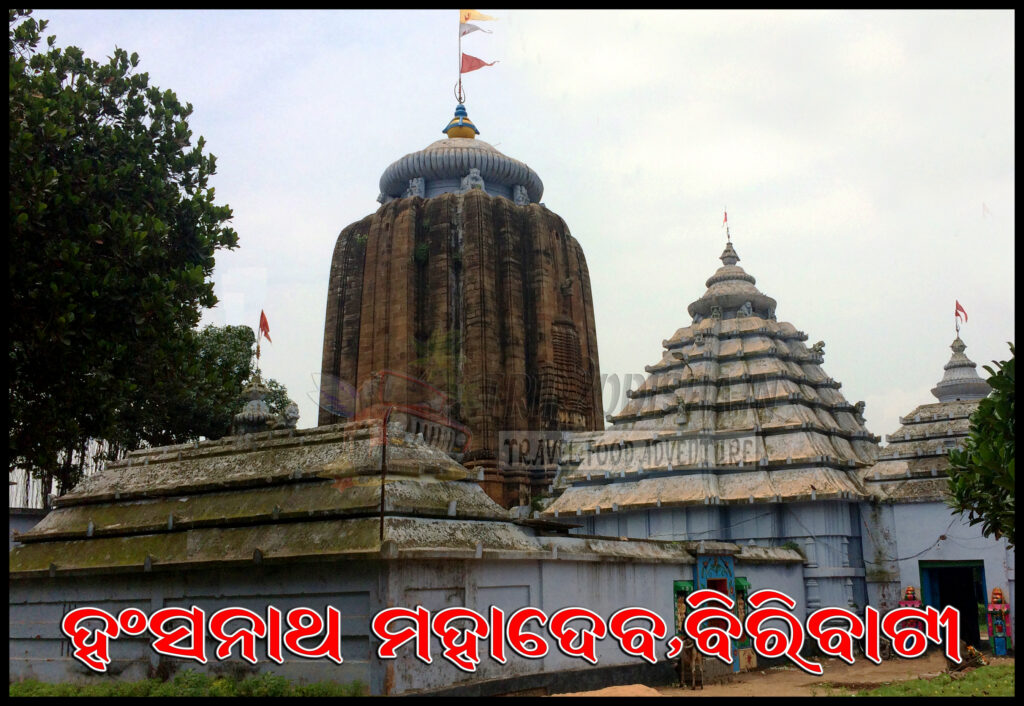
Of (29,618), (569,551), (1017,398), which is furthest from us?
(29,618)

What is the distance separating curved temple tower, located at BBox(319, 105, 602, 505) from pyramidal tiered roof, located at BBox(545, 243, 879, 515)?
22.5 ft

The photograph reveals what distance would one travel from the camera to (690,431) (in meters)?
28.6

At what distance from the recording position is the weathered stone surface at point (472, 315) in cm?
3997

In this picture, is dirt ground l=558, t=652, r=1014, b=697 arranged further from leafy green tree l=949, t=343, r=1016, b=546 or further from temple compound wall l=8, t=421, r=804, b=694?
leafy green tree l=949, t=343, r=1016, b=546

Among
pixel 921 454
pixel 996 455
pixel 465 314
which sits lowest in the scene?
pixel 996 455

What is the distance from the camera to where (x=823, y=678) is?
69.6ft

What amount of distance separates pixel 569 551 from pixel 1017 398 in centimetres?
901

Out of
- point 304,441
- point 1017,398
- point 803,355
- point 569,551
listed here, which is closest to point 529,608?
point 569,551

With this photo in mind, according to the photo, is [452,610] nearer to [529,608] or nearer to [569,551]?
[529,608]

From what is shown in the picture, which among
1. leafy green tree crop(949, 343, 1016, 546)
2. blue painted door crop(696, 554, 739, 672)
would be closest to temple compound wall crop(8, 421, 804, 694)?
blue painted door crop(696, 554, 739, 672)

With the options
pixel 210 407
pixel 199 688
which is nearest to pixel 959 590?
pixel 199 688

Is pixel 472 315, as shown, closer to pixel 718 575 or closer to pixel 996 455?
pixel 718 575

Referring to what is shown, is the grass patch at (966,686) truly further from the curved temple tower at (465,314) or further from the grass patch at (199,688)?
the curved temple tower at (465,314)

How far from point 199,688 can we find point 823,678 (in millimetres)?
13893
